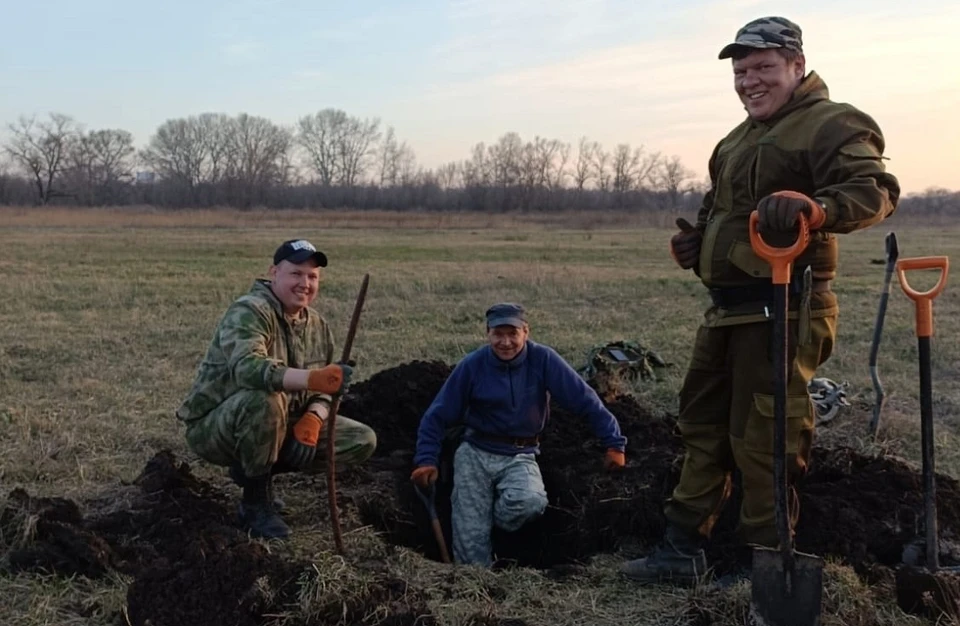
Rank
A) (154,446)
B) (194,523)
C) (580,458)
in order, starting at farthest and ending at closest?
(154,446)
(580,458)
(194,523)

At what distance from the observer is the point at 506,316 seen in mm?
4465

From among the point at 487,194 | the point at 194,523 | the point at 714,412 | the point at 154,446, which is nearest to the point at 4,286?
→ the point at 154,446

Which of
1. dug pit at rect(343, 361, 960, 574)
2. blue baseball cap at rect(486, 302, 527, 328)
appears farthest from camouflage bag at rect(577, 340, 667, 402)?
blue baseball cap at rect(486, 302, 527, 328)

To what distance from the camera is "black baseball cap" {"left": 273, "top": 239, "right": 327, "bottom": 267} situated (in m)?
4.09

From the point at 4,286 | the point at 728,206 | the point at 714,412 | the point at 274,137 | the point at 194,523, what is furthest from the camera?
the point at 274,137

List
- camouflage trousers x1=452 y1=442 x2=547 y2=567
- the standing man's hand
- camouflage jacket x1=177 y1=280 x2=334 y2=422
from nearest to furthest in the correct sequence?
the standing man's hand
camouflage jacket x1=177 y1=280 x2=334 y2=422
camouflage trousers x1=452 y1=442 x2=547 y2=567

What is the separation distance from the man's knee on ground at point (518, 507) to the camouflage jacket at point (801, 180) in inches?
56.8

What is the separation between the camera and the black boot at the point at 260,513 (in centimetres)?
413

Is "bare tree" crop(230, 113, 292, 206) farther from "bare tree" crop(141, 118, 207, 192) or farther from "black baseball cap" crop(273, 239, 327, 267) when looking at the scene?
"black baseball cap" crop(273, 239, 327, 267)

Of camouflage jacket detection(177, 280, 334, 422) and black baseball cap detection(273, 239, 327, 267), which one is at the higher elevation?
black baseball cap detection(273, 239, 327, 267)

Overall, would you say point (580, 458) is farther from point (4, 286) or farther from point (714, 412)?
point (4, 286)

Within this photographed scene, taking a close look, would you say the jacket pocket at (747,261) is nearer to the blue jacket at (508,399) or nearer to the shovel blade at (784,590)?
the shovel blade at (784,590)

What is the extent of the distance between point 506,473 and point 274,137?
81949 mm

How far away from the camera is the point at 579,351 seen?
340 inches
